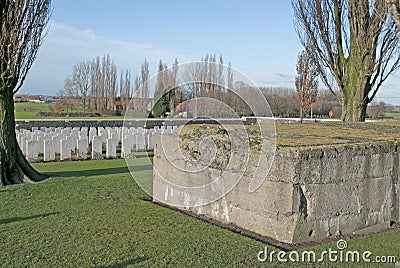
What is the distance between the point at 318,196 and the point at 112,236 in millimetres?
2652

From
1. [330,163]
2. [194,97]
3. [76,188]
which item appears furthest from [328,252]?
[76,188]

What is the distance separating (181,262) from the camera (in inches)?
172

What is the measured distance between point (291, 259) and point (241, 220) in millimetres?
1279

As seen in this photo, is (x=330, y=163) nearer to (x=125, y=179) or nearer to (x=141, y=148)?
(x=125, y=179)

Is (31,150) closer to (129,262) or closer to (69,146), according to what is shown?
(69,146)

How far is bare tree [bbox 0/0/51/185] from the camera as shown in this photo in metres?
8.19

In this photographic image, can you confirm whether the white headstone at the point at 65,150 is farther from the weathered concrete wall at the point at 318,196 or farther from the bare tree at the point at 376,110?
the bare tree at the point at 376,110

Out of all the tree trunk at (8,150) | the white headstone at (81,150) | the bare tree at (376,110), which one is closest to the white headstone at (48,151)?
the white headstone at (81,150)

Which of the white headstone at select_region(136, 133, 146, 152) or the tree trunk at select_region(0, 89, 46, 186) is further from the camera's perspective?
the white headstone at select_region(136, 133, 146, 152)

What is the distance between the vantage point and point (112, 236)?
17.2 feet

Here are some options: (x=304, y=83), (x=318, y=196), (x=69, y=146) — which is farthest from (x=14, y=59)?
(x=304, y=83)

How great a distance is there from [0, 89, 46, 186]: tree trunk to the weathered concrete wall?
4.35 metres

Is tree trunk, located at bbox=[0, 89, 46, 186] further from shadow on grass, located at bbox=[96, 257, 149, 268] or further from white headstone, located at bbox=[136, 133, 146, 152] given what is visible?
white headstone, located at bbox=[136, 133, 146, 152]

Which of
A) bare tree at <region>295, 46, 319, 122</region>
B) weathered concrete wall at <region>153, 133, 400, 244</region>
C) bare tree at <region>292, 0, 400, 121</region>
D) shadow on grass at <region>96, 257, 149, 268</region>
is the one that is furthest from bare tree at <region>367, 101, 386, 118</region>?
shadow on grass at <region>96, 257, 149, 268</region>
